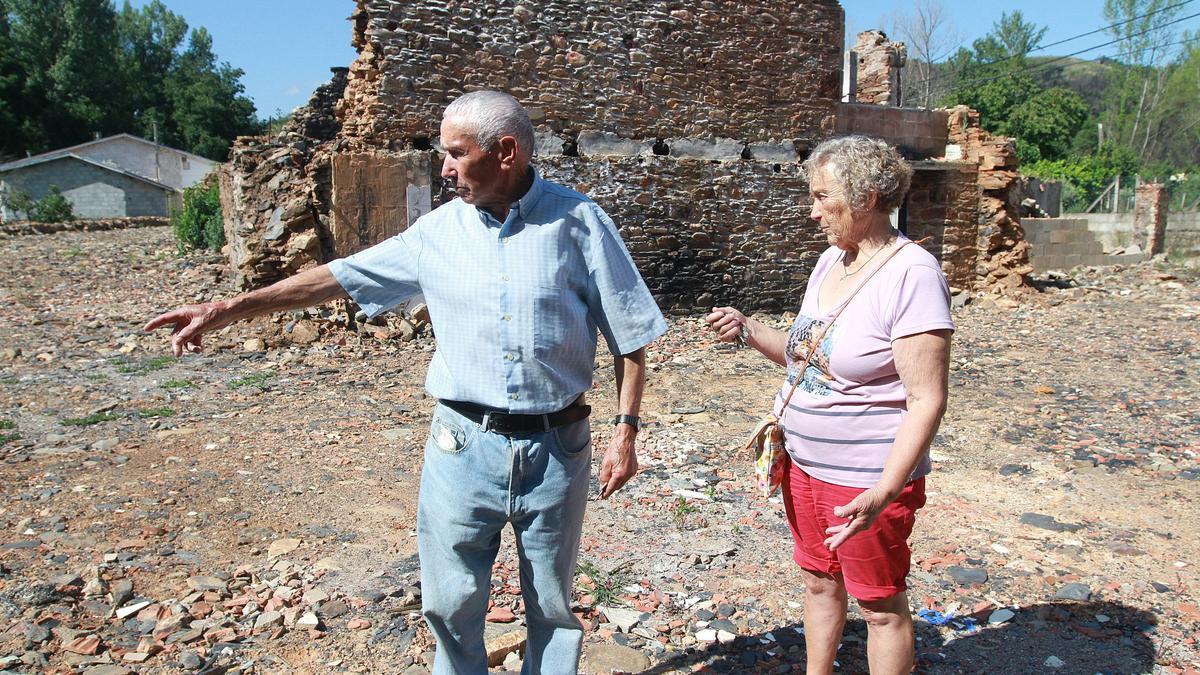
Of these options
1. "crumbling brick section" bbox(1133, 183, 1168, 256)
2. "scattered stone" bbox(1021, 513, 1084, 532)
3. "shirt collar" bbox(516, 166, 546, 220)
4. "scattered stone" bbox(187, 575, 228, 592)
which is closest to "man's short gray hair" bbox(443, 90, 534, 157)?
"shirt collar" bbox(516, 166, 546, 220)

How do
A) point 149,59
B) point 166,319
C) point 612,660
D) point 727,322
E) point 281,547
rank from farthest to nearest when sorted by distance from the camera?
point 149,59 < point 281,547 < point 612,660 < point 727,322 < point 166,319

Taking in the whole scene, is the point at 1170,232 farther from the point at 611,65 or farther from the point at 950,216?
the point at 611,65

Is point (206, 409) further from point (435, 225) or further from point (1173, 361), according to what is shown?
point (1173, 361)

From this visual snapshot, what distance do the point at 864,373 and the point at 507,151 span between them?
1114 millimetres

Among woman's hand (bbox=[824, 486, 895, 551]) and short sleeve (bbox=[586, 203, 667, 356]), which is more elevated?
short sleeve (bbox=[586, 203, 667, 356])

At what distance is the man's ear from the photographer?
6.73 ft

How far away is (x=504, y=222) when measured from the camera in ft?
6.94

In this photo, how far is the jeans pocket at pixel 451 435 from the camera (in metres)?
2.11

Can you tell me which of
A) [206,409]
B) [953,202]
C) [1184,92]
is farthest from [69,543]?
[1184,92]

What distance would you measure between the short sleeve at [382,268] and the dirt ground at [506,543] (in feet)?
4.52

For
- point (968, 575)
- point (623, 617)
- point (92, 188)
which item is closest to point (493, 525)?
point (623, 617)

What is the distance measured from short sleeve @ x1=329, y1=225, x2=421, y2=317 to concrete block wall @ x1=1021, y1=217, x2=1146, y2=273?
15.1 m

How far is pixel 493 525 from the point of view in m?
2.18

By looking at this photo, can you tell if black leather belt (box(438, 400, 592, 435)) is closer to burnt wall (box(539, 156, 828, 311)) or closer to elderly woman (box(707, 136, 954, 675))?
elderly woman (box(707, 136, 954, 675))
